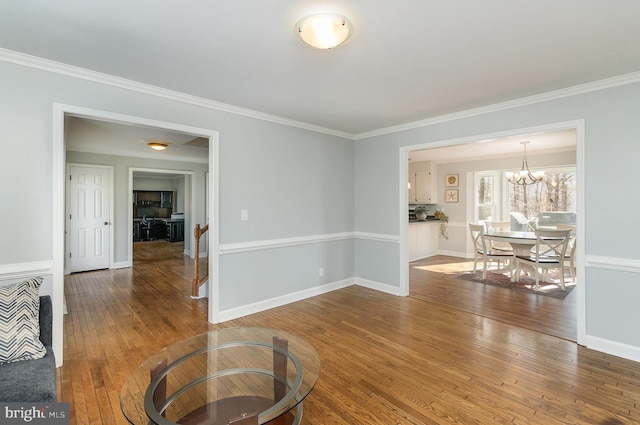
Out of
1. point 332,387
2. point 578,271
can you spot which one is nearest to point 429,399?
point 332,387

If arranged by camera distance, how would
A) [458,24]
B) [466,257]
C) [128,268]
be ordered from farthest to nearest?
1. [466,257]
2. [128,268]
3. [458,24]

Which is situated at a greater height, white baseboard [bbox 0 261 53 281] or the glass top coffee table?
white baseboard [bbox 0 261 53 281]

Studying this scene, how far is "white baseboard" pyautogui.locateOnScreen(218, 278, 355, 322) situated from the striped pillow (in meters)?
1.77

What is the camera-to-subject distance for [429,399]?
2.08 m

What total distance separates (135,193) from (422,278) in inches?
451

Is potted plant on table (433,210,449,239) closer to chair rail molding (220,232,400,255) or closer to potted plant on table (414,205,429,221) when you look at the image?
potted plant on table (414,205,429,221)

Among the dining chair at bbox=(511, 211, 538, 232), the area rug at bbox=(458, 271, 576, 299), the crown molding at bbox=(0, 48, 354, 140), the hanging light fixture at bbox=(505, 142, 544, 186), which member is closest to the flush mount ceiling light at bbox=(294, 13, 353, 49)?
the crown molding at bbox=(0, 48, 354, 140)

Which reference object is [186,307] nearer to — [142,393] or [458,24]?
[142,393]

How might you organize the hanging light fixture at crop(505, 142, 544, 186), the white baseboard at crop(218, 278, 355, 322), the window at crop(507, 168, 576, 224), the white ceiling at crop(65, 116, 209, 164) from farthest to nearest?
1. the window at crop(507, 168, 576, 224)
2. the hanging light fixture at crop(505, 142, 544, 186)
3. the white ceiling at crop(65, 116, 209, 164)
4. the white baseboard at crop(218, 278, 355, 322)

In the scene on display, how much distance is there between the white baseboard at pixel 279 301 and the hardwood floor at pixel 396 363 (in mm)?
97

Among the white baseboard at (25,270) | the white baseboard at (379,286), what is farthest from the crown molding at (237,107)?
the white baseboard at (379,286)

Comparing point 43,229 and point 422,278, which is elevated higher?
point 43,229

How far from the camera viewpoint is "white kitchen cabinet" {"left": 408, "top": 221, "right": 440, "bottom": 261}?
23.2 ft

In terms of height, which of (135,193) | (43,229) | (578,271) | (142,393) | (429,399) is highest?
(135,193)
